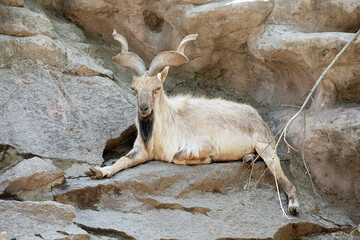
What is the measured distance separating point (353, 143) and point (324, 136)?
14.3 inches

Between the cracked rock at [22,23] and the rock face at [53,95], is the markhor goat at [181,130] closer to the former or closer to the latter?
the rock face at [53,95]

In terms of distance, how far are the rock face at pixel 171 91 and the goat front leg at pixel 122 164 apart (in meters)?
0.10

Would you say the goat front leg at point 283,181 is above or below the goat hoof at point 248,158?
below

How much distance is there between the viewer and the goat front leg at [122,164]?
197 inches

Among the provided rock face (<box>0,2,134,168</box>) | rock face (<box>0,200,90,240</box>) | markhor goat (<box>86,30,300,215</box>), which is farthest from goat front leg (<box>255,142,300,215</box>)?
rock face (<box>0,200,90,240</box>)

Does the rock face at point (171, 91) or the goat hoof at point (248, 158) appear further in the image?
the goat hoof at point (248, 158)

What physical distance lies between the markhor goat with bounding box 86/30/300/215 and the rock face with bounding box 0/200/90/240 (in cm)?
89

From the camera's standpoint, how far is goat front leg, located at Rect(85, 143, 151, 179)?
5000 mm

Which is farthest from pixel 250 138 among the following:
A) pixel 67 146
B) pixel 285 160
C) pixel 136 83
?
pixel 67 146

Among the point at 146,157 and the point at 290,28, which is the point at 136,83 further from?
the point at 290,28

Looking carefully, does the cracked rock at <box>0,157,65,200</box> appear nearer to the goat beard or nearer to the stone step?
A: the stone step

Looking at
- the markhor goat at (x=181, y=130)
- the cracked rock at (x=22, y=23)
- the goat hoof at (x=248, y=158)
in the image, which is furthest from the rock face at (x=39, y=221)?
the cracked rock at (x=22, y=23)

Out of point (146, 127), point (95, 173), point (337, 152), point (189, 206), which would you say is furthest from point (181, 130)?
point (337, 152)

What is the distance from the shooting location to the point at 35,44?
611cm
